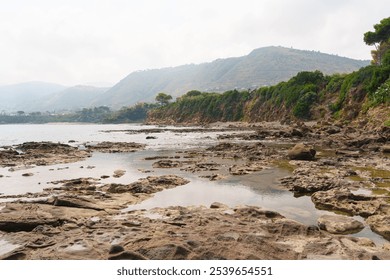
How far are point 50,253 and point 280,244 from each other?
5747mm

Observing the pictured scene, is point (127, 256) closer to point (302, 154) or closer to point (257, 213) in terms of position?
point (257, 213)

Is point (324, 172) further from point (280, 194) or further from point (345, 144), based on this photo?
point (345, 144)

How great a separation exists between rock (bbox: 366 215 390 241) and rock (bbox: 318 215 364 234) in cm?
36

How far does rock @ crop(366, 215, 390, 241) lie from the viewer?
30.0 ft

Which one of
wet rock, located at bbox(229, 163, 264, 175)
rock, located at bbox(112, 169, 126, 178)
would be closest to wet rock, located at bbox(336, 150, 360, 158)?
wet rock, located at bbox(229, 163, 264, 175)

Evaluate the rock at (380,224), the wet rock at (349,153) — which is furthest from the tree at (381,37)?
the rock at (380,224)

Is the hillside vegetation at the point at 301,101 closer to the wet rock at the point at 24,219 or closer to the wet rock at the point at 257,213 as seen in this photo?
the wet rock at the point at 257,213

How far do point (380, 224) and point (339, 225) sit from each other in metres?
1.20

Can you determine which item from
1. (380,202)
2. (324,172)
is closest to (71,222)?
(380,202)

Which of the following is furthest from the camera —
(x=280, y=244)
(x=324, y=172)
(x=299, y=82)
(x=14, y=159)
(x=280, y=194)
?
(x=299, y=82)

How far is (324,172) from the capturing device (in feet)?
60.5

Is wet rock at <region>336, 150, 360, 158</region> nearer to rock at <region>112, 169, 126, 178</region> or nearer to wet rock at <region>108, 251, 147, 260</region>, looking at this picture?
rock at <region>112, 169, 126, 178</region>

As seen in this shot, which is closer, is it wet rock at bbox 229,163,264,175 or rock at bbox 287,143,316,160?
wet rock at bbox 229,163,264,175

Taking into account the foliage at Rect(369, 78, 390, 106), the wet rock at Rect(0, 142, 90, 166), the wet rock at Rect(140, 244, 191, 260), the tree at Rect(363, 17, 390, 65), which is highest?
the tree at Rect(363, 17, 390, 65)
